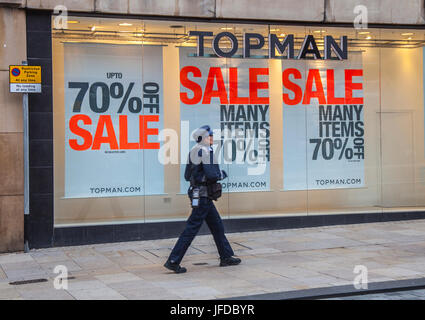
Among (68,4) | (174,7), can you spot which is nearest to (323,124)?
(174,7)

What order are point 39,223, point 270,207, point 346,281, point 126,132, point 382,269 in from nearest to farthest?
1. point 346,281
2. point 382,269
3. point 39,223
4. point 126,132
5. point 270,207

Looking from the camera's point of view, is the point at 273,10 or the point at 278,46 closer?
the point at 273,10

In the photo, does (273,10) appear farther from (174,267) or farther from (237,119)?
(174,267)

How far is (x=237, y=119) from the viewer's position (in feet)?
44.0

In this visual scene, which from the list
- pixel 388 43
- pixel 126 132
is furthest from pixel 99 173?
pixel 388 43

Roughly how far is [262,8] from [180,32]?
1.67 m

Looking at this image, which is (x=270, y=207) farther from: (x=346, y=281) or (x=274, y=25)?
(x=346, y=281)

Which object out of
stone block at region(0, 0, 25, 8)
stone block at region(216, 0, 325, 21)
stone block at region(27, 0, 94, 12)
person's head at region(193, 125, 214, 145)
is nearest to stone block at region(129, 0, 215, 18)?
Result: stone block at region(216, 0, 325, 21)

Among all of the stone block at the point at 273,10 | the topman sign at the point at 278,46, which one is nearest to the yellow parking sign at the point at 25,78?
the topman sign at the point at 278,46

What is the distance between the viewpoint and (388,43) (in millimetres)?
14359

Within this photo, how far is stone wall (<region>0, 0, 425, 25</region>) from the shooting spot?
1204 centimetres
